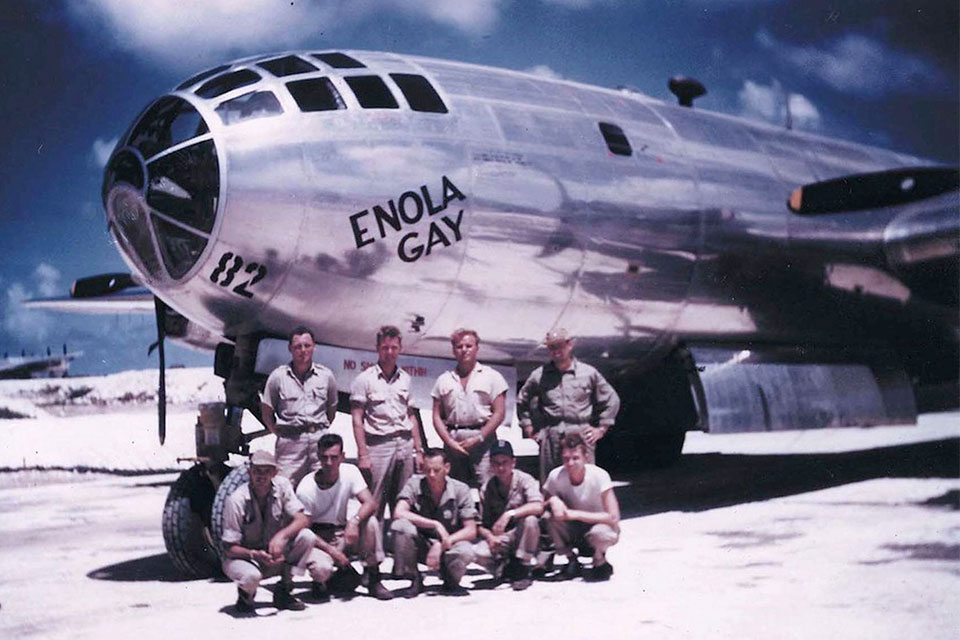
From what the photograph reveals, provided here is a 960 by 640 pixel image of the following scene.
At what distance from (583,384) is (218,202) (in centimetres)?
312

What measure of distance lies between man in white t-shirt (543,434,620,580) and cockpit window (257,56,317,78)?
12.1 feet

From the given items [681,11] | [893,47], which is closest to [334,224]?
[681,11]

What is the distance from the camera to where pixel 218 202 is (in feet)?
22.5

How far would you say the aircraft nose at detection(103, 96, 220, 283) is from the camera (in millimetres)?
6945

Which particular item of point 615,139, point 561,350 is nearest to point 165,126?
Result: point 561,350

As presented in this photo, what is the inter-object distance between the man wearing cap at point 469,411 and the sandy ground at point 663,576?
0.89 m

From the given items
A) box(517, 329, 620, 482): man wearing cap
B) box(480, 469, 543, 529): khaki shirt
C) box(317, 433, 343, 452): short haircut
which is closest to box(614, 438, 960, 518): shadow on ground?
box(517, 329, 620, 482): man wearing cap

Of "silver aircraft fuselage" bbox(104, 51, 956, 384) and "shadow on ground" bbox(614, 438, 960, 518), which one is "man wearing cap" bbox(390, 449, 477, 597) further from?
"shadow on ground" bbox(614, 438, 960, 518)

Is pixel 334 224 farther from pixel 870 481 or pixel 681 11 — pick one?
pixel 870 481

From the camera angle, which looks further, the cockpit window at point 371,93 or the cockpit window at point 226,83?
the cockpit window at point 371,93

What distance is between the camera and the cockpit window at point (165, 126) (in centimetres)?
705

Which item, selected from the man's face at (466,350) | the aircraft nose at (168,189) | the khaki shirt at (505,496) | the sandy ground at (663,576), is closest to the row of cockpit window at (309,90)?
the aircraft nose at (168,189)

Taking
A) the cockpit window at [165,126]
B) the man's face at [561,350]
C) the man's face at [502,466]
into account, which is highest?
the cockpit window at [165,126]

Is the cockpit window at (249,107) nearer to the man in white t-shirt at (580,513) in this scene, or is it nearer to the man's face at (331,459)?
the man's face at (331,459)
